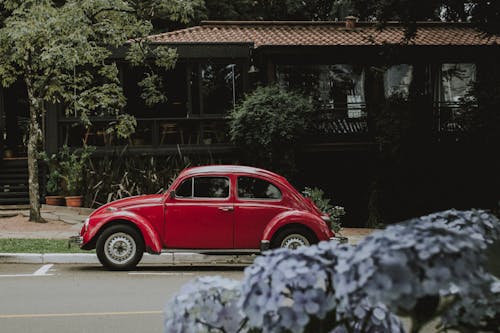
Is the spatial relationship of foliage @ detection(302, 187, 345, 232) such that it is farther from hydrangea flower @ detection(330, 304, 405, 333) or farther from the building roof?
hydrangea flower @ detection(330, 304, 405, 333)

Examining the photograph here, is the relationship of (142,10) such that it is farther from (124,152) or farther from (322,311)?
(322,311)

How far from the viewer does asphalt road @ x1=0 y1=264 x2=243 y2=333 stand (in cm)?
750

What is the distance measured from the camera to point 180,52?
2362 centimetres

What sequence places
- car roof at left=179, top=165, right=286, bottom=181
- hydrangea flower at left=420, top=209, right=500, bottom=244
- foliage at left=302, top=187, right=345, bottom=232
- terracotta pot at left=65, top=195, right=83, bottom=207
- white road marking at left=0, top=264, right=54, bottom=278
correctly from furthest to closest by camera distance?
terracotta pot at left=65, top=195, right=83, bottom=207 → foliage at left=302, top=187, right=345, bottom=232 → car roof at left=179, top=165, right=286, bottom=181 → white road marking at left=0, top=264, right=54, bottom=278 → hydrangea flower at left=420, top=209, right=500, bottom=244

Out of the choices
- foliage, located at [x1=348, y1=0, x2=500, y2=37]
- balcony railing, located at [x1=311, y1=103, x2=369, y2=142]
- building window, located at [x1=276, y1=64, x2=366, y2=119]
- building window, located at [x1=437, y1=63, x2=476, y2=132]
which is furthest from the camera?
building window, located at [x1=437, y1=63, x2=476, y2=132]

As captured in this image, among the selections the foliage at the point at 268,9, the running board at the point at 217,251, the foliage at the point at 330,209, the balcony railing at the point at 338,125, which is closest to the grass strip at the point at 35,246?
the running board at the point at 217,251

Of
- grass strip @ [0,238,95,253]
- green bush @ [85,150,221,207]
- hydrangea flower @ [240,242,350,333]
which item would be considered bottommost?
grass strip @ [0,238,95,253]

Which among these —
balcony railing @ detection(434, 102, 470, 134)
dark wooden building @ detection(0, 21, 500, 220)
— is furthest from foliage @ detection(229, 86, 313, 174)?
balcony railing @ detection(434, 102, 470, 134)

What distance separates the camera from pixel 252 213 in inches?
483

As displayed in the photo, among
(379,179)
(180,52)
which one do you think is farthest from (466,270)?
(180,52)

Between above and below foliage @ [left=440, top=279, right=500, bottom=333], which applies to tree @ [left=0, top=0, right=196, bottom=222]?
above

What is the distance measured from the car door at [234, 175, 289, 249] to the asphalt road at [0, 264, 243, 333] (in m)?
0.58

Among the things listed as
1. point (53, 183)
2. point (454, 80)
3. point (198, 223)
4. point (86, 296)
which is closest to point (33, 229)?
point (53, 183)

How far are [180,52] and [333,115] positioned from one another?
5.51 meters
